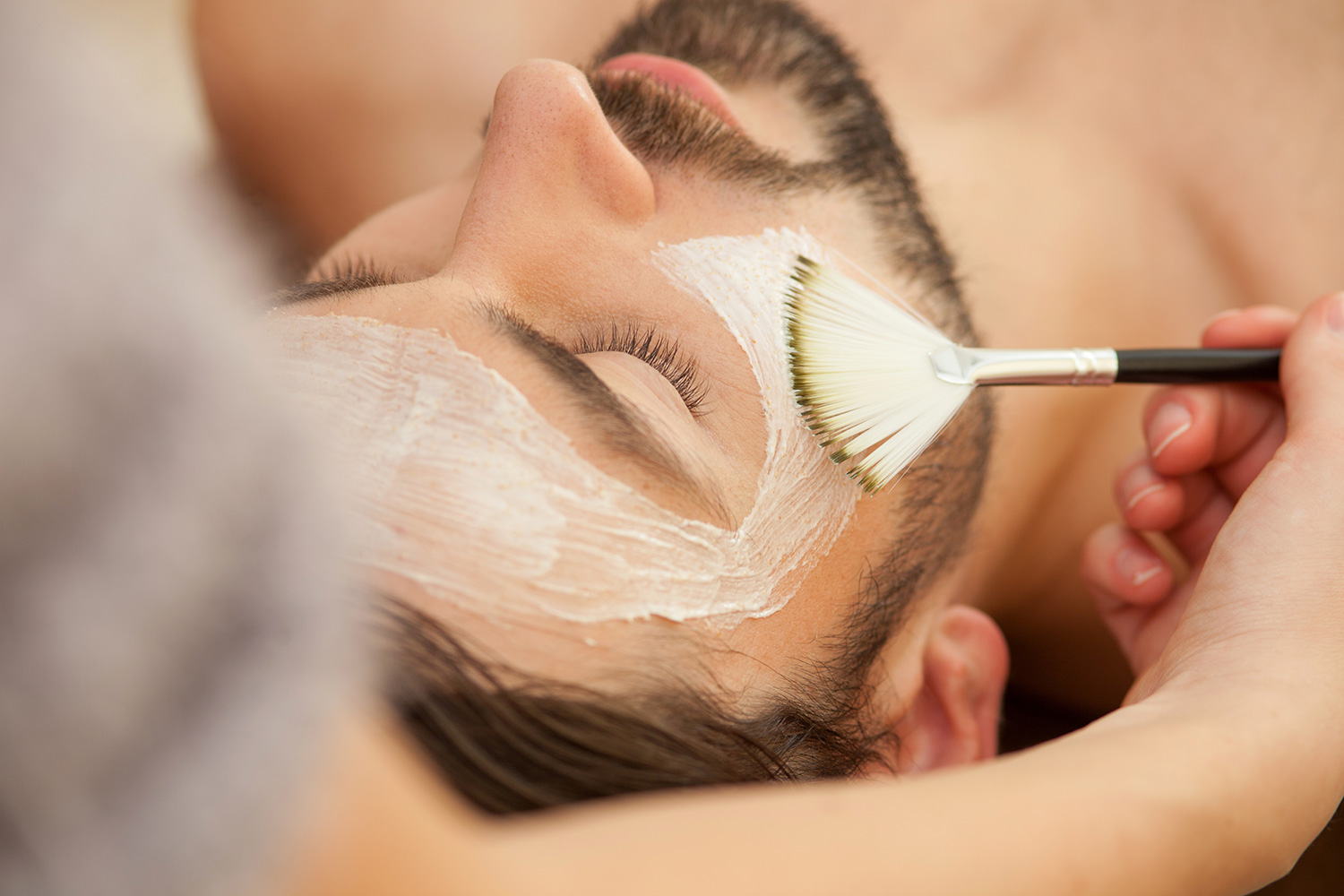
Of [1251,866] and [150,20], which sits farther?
[150,20]

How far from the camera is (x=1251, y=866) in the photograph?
49 centimetres

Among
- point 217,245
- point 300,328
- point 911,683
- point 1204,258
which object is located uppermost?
point 217,245

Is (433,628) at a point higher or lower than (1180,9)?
lower

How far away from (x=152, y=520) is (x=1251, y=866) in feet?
1.82

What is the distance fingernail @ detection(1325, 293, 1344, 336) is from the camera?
2.39 ft

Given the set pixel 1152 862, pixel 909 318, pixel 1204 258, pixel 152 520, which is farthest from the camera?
pixel 1204 258

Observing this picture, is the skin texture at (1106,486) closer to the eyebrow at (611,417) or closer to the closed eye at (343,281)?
the eyebrow at (611,417)

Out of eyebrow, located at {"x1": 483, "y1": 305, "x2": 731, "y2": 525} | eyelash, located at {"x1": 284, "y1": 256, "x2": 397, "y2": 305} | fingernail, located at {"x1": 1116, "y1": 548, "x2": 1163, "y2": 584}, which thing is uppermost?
eyelash, located at {"x1": 284, "y1": 256, "x2": 397, "y2": 305}

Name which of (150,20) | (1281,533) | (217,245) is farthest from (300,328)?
(150,20)

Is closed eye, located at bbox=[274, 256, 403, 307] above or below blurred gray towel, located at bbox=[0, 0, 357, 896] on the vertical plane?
below

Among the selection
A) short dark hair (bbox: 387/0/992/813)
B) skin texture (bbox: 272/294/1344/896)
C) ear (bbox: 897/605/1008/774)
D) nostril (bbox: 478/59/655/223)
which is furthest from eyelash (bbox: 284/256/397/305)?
ear (bbox: 897/605/1008/774)

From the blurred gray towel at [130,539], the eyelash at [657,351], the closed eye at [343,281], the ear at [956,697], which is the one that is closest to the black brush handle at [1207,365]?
the ear at [956,697]

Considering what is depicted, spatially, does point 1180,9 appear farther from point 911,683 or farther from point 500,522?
point 500,522

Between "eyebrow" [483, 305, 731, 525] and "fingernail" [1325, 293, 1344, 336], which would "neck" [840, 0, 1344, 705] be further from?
"eyebrow" [483, 305, 731, 525]
